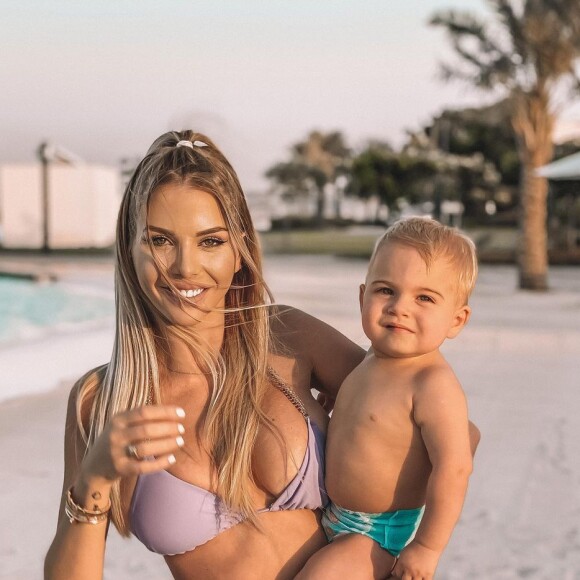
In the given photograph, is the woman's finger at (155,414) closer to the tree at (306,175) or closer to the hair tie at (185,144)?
the hair tie at (185,144)

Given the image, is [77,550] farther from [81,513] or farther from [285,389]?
[285,389]

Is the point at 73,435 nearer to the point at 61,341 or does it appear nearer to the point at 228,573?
the point at 228,573

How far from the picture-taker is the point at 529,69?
1650 centimetres

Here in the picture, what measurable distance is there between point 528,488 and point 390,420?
4170 millimetres

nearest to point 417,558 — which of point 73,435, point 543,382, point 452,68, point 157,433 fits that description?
point 157,433

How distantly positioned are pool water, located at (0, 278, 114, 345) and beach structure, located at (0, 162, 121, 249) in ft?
75.1

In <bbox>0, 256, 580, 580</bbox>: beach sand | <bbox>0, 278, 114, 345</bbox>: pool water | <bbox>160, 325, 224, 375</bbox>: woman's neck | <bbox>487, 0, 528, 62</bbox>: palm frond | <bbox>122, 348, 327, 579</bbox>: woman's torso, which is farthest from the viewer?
<bbox>487, 0, 528, 62</bbox>: palm frond

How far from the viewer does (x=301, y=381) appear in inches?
74.0

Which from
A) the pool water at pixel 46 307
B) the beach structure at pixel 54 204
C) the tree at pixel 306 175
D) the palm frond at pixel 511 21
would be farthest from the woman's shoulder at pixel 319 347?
the tree at pixel 306 175

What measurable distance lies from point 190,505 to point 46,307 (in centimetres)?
1605

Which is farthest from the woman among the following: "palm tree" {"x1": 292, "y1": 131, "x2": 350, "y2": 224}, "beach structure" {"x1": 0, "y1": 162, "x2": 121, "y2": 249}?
"palm tree" {"x1": 292, "y1": 131, "x2": 350, "y2": 224}

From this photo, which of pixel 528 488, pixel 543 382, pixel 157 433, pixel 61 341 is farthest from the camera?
pixel 61 341

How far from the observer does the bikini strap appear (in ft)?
5.84

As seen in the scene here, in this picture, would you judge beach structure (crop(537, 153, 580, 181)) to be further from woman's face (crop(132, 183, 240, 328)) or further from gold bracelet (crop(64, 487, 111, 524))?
gold bracelet (crop(64, 487, 111, 524))
